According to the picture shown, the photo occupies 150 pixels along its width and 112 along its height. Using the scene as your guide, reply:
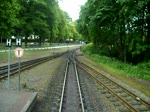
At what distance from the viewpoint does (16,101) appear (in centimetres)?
1363

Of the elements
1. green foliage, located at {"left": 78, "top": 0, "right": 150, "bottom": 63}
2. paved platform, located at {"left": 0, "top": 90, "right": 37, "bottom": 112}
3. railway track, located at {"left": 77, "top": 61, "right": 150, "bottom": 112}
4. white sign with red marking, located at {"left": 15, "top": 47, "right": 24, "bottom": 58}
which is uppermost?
green foliage, located at {"left": 78, "top": 0, "right": 150, "bottom": 63}

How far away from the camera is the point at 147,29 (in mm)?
37906

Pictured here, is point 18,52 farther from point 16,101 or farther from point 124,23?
point 124,23

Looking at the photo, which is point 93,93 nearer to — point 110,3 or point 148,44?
point 148,44

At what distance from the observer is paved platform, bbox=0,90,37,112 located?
1212 centimetres

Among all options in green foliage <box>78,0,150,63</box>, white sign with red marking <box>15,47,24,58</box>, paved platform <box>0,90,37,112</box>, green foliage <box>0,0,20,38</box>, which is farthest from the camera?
green foliage <box>0,0,20,38</box>

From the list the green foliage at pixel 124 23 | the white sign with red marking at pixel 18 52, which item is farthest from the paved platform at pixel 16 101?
the green foliage at pixel 124 23

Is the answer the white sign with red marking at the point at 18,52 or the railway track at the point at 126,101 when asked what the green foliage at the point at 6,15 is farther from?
the railway track at the point at 126,101

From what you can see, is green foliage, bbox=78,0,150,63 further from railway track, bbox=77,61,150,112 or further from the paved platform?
the paved platform

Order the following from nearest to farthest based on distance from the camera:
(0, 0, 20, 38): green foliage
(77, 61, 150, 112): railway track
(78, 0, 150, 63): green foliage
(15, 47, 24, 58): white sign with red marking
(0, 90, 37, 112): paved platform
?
(0, 90, 37, 112): paved platform → (77, 61, 150, 112): railway track → (15, 47, 24, 58): white sign with red marking → (78, 0, 150, 63): green foliage → (0, 0, 20, 38): green foliage

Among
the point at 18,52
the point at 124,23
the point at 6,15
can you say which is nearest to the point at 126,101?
the point at 18,52

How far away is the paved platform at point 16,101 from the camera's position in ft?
39.8

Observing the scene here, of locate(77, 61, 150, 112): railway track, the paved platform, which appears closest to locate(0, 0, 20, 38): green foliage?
locate(77, 61, 150, 112): railway track

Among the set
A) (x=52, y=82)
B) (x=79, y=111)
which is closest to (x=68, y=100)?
(x=79, y=111)
